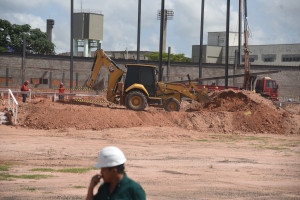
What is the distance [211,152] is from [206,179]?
4.63m

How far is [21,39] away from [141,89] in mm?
48473

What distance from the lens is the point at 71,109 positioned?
20969 millimetres

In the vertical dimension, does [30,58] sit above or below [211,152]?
above

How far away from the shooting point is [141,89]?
23922 millimetres

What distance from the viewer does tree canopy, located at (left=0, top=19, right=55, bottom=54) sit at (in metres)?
67.1

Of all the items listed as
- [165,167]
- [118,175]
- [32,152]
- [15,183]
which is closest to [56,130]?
[32,152]

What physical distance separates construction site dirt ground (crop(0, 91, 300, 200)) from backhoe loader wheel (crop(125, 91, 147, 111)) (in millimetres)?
1229

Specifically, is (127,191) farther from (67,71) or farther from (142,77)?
(67,71)

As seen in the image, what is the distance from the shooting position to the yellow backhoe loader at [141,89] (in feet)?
77.9

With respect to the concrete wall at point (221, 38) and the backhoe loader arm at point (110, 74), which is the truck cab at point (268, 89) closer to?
the backhoe loader arm at point (110, 74)

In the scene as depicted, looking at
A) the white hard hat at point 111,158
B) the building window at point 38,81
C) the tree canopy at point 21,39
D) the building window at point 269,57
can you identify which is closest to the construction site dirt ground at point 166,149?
the white hard hat at point 111,158

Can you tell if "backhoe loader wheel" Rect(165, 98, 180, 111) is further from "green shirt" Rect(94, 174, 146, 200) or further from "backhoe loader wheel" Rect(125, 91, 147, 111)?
"green shirt" Rect(94, 174, 146, 200)

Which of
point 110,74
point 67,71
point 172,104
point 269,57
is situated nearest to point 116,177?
point 172,104

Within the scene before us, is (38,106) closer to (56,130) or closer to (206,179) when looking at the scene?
(56,130)
